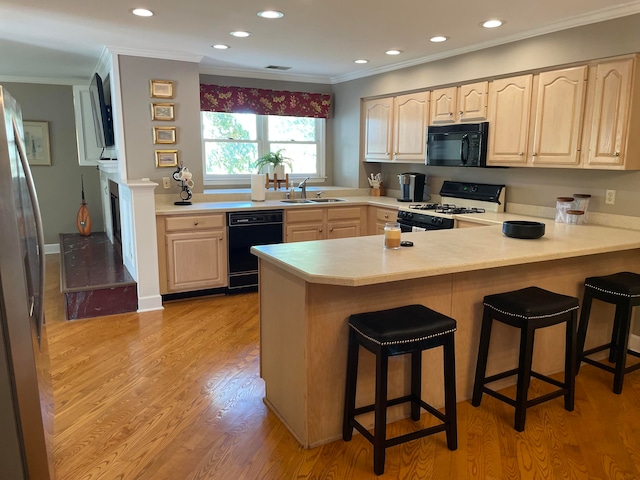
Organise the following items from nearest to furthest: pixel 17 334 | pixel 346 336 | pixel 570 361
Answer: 1. pixel 17 334
2. pixel 346 336
3. pixel 570 361

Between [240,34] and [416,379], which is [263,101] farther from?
[416,379]

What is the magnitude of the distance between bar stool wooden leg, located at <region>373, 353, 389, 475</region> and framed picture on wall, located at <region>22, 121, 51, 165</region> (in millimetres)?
6055

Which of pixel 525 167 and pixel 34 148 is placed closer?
pixel 525 167

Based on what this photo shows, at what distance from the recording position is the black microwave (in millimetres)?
4082

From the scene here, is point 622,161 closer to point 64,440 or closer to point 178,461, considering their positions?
point 178,461

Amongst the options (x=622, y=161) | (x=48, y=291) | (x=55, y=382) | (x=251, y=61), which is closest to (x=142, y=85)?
(x=251, y=61)

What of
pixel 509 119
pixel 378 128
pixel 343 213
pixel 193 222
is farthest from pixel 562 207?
pixel 193 222

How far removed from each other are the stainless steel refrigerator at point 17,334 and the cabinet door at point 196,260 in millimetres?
2681

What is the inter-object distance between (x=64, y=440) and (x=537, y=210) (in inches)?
147

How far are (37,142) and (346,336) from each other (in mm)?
5827

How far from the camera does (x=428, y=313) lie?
2.20 meters

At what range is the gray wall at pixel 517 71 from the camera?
3250 millimetres

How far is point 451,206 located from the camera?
466 cm

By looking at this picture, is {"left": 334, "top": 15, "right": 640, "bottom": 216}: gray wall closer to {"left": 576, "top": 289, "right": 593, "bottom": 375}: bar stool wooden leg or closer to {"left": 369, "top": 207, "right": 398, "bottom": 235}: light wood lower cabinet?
{"left": 369, "top": 207, "right": 398, "bottom": 235}: light wood lower cabinet
